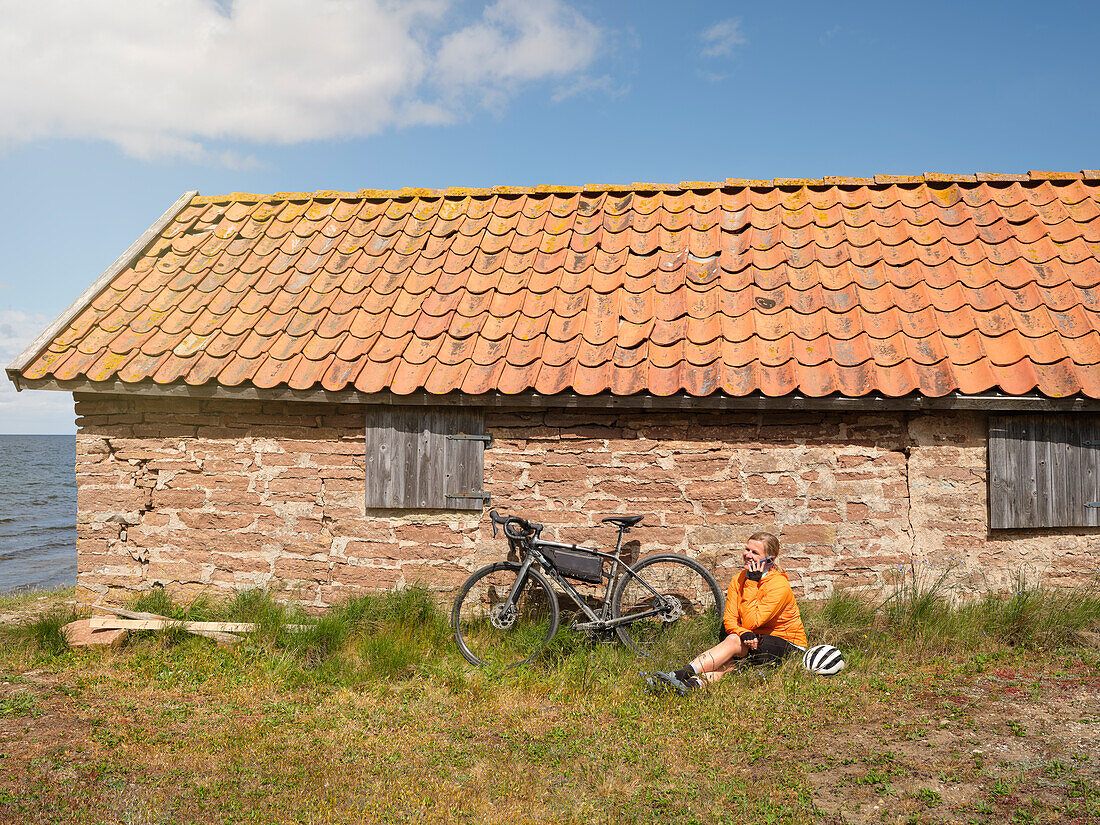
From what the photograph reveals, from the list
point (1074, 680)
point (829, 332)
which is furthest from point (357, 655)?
point (1074, 680)

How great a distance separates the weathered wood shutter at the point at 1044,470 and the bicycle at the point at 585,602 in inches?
99.3

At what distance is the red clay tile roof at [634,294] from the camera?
617cm

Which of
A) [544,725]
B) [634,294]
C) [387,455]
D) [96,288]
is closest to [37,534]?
[96,288]

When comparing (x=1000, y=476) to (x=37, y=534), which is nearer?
(x=1000, y=476)

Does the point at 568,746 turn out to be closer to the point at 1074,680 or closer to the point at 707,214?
the point at 1074,680

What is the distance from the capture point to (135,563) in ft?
23.1

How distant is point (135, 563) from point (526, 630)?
3.95 meters

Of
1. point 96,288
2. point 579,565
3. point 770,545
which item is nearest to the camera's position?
point 770,545

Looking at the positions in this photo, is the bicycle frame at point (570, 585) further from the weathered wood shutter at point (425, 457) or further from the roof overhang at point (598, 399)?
the roof overhang at point (598, 399)

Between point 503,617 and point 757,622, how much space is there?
6.58 feet

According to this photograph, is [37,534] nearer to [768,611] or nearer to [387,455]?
[387,455]

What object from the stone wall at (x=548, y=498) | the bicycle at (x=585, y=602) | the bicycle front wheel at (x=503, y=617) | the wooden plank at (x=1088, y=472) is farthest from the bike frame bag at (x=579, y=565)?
the wooden plank at (x=1088, y=472)

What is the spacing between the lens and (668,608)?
235 inches

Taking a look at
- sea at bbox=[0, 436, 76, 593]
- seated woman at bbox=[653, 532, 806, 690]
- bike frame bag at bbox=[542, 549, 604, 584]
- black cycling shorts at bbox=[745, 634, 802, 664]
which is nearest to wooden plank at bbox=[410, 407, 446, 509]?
bike frame bag at bbox=[542, 549, 604, 584]
